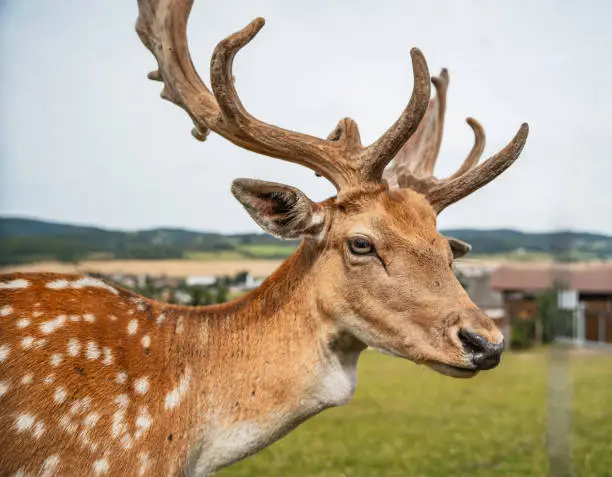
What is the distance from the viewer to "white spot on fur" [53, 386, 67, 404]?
9.21 ft

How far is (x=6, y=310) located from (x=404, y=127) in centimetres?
200

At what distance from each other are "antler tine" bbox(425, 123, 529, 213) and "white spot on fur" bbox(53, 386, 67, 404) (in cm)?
196

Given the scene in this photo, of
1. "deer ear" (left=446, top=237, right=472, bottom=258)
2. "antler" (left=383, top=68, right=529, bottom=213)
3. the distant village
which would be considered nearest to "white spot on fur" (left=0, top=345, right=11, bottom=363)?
"antler" (left=383, top=68, right=529, bottom=213)

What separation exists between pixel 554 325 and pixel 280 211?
1.64 m

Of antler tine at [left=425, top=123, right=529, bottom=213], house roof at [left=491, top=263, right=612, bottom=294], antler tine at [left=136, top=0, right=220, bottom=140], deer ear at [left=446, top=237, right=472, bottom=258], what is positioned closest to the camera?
antler tine at [left=425, top=123, right=529, bottom=213]

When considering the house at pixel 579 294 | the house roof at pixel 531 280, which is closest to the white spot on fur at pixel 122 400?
the house at pixel 579 294

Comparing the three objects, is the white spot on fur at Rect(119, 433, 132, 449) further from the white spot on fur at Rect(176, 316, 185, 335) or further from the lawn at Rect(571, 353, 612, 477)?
the lawn at Rect(571, 353, 612, 477)

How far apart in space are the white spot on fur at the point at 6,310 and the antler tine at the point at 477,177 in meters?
2.07

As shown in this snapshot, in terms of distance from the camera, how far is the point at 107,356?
299 cm

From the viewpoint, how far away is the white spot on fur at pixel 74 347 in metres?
2.94

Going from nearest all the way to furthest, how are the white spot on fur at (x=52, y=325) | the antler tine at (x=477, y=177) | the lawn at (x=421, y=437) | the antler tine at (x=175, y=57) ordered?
the white spot on fur at (x=52, y=325) → the antler tine at (x=477, y=177) → the antler tine at (x=175, y=57) → the lawn at (x=421, y=437)

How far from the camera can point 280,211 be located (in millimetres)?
3191

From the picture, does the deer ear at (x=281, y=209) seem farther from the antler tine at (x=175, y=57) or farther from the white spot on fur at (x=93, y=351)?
the white spot on fur at (x=93, y=351)

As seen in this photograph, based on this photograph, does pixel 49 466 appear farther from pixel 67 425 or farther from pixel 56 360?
pixel 56 360
